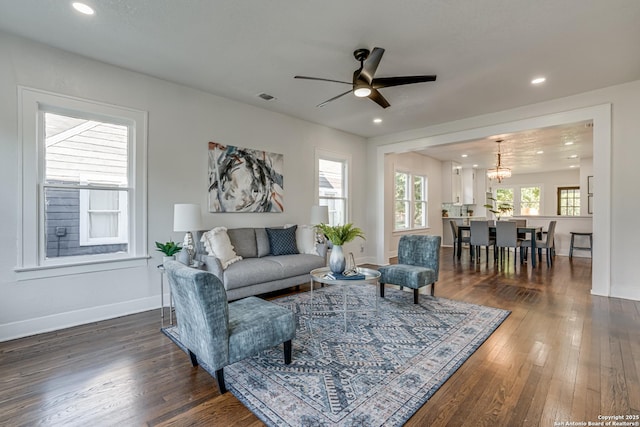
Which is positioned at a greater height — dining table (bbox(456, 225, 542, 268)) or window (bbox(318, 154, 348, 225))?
window (bbox(318, 154, 348, 225))

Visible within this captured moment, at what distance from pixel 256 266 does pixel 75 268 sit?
191cm

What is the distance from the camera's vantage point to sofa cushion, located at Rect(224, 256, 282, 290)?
3.53m

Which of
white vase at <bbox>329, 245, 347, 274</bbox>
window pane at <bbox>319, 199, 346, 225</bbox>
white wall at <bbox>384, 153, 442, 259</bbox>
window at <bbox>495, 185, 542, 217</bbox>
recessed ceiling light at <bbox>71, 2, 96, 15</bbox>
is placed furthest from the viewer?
window at <bbox>495, 185, 542, 217</bbox>

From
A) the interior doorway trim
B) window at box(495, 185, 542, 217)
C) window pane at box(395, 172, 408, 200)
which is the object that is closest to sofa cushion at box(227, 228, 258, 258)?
window pane at box(395, 172, 408, 200)

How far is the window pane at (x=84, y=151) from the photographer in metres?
3.18

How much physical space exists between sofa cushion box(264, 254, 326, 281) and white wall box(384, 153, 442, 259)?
→ 8.72 ft

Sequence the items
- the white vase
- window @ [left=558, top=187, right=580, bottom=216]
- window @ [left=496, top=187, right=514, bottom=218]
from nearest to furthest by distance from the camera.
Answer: the white vase, window @ [left=558, top=187, right=580, bottom=216], window @ [left=496, top=187, right=514, bottom=218]

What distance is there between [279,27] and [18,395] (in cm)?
344

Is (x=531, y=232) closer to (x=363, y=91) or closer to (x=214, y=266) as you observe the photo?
(x=363, y=91)

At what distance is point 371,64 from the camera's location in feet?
9.21

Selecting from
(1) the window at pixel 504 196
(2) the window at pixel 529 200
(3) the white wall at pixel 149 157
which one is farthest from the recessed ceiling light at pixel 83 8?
(2) the window at pixel 529 200

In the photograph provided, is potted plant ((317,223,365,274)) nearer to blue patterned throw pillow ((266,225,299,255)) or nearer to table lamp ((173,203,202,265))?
blue patterned throw pillow ((266,225,299,255))

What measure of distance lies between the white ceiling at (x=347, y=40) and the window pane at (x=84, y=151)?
2.50 feet

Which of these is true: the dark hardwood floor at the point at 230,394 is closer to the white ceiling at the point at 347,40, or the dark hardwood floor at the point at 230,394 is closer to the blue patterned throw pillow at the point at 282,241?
the blue patterned throw pillow at the point at 282,241
